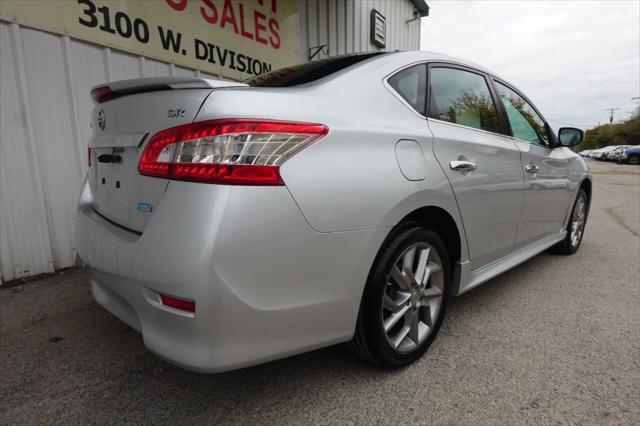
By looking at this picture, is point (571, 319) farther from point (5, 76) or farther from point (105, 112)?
point (5, 76)

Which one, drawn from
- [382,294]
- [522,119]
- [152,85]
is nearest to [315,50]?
[522,119]

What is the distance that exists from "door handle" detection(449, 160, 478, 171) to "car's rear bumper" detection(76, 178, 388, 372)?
0.76 metres

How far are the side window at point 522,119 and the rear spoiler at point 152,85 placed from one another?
215 centimetres

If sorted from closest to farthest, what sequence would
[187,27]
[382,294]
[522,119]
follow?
[382,294], [522,119], [187,27]

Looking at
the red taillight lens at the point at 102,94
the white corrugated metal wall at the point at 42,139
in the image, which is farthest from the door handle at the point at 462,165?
the white corrugated metal wall at the point at 42,139

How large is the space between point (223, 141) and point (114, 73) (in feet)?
9.54

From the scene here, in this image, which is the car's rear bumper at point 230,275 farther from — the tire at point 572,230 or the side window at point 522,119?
the tire at point 572,230

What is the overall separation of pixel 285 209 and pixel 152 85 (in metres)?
0.75

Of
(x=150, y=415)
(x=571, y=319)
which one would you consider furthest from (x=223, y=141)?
(x=571, y=319)

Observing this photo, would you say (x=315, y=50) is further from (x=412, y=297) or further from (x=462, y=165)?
(x=412, y=297)

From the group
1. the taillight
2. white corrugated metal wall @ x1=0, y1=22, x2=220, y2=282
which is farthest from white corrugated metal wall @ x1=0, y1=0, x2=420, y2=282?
the taillight

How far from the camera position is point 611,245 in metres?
4.45

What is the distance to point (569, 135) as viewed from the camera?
350cm

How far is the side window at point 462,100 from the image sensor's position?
210 centimetres
